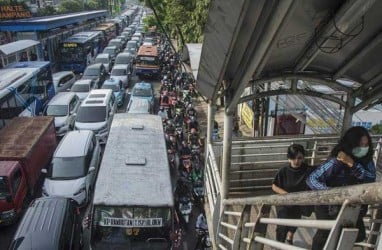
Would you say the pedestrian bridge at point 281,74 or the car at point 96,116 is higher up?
the pedestrian bridge at point 281,74

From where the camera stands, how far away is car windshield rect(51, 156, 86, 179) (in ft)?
36.5

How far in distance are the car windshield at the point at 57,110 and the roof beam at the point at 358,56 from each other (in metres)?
13.9

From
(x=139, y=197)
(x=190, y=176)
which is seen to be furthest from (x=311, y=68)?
(x=190, y=176)

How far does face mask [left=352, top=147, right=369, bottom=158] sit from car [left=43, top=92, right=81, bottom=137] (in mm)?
14454

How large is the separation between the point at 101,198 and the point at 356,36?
5.23m

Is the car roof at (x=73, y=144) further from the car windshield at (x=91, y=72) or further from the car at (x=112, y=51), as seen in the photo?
the car at (x=112, y=51)

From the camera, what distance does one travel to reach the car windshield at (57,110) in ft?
54.4

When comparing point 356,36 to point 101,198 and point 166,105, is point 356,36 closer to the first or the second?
point 101,198

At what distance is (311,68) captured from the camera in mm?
4621

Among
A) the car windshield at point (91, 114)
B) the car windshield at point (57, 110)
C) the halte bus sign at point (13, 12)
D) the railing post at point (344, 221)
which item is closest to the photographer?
the railing post at point (344, 221)

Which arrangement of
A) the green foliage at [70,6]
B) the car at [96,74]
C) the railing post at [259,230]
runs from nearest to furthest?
the railing post at [259,230], the car at [96,74], the green foliage at [70,6]

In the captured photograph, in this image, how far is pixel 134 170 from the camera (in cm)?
822

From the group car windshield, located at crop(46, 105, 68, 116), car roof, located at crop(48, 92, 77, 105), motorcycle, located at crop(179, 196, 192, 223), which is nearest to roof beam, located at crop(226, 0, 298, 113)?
motorcycle, located at crop(179, 196, 192, 223)

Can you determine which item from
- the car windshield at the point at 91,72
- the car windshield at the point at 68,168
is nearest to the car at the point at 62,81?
the car windshield at the point at 91,72
